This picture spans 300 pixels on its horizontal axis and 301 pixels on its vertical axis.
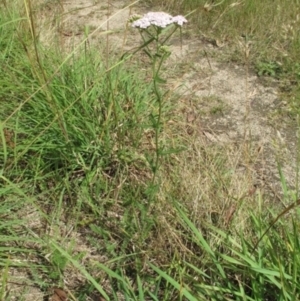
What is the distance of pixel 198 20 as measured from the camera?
13.6ft

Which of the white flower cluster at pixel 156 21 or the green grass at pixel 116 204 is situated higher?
the white flower cluster at pixel 156 21

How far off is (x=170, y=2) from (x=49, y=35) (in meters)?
1.31

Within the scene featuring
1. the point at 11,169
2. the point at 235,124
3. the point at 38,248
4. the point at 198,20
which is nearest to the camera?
the point at 38,248

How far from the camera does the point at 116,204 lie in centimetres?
244

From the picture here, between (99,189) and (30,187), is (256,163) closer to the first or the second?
(99,189)

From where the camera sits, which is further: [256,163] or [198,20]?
[198,20]

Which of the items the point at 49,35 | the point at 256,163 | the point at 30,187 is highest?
the point at 49,35

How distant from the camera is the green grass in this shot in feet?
6.48

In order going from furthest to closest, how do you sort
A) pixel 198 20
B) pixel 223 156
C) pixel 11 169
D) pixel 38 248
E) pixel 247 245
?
1. pixel 198 20
2. pixel 223 156
3. pixel 11 169
4. pixel 38 248
5. pixel 247 245

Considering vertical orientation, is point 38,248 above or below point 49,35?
below

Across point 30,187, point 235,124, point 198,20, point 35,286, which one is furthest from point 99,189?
point 198,20

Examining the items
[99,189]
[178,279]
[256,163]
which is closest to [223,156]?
[256,163]

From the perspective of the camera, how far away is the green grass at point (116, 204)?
6.48 feet

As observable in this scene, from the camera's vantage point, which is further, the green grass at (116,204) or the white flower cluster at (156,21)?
the green grass at (116,204)
